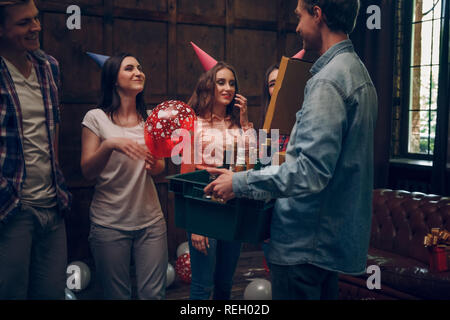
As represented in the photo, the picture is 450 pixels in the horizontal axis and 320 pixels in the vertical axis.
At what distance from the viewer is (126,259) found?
229 centimetres

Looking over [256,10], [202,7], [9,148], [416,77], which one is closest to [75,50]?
[202,7]

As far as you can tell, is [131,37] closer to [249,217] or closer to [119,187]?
[119,187]

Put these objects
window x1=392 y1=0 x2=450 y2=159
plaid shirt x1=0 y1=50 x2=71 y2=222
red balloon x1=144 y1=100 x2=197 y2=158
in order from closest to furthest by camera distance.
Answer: plaid shirt x1=0 y1=50 x2=71 y2=222 → red balloon x1=144 y1=100 x2=197 y2=158 → window x1=392 y1=0 x2=450 y2=159

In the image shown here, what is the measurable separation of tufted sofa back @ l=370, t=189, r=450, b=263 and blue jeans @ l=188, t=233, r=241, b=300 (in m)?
1.55

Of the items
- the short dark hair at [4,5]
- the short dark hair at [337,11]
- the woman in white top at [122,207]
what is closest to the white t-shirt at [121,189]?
the woman in white top at [122,207]

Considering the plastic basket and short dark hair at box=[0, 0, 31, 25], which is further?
short dark hair at box=[0, 0, 31, 25]

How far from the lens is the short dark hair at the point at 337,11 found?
1.47 metres

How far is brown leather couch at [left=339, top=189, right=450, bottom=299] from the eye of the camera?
300 cm

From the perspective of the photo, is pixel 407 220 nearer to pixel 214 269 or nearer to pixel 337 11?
pixel 214 269

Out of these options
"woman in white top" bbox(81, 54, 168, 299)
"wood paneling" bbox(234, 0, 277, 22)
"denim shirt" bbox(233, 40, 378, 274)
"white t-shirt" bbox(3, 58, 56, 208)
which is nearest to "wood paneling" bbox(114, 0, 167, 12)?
"wood paneling" bbox(234, 0, 277, 22)

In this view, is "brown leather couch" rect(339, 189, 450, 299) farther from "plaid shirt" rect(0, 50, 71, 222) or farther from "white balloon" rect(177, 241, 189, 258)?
"plaid shirt" rect(0, 50, 71, 222)

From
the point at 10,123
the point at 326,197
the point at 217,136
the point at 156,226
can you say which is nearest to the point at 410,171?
the point at 217,136

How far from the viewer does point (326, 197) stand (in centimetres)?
149
